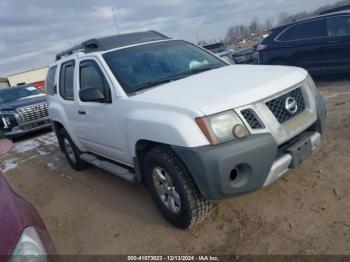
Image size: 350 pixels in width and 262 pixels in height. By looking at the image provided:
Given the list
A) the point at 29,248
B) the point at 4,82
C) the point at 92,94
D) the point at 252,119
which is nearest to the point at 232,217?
the point at 252,119

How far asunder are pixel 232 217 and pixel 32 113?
27.6ft

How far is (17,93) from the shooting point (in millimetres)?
11898

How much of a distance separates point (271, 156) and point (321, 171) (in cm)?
148

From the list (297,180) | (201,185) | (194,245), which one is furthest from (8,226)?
(297,180)

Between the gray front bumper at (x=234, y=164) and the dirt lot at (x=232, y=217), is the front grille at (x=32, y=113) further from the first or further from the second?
the gray front bumper at (x=234, y=164)

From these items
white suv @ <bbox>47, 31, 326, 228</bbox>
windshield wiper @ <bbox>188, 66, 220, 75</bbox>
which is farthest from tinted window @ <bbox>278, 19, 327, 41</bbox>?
windshield wiper @ <bbox>188, 66, 220, 75</bbox>

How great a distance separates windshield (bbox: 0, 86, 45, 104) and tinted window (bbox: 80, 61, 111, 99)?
7793mm

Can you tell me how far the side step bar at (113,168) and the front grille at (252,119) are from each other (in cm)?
157

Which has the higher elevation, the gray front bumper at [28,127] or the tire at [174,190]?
the tire at [174,190]

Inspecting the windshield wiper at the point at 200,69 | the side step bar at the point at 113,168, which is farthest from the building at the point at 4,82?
the windshield wiper at the point at 200,69

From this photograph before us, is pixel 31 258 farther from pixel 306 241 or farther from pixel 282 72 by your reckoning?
pixel 282 72

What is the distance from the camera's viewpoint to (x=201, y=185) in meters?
2.97

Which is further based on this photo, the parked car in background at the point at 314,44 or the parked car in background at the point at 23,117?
the parked car in background at the point at 23,117

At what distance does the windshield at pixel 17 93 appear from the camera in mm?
11617
